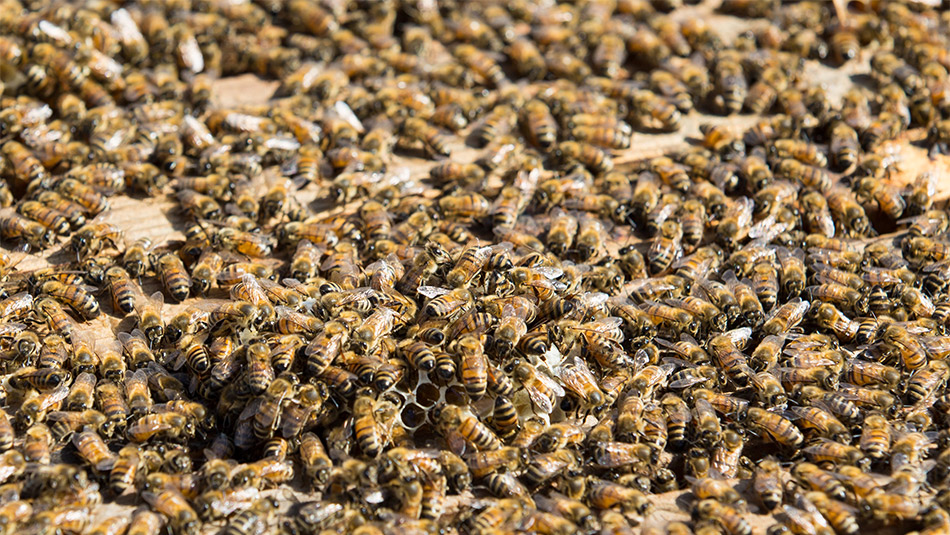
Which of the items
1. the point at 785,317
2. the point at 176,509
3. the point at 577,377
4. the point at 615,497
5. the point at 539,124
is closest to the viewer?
the point at 176,509

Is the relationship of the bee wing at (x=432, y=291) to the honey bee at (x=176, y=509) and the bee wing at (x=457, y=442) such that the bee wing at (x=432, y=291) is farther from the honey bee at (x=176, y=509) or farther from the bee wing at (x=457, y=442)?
the honey bee at (x=176, y=509)

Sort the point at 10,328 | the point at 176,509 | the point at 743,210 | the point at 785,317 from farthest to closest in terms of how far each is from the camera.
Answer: the point at 743,210 < the point at 785,317 < the point at 10,328 < the point at 176,509

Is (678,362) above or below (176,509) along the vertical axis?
below

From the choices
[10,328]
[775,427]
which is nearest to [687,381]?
[775,427]

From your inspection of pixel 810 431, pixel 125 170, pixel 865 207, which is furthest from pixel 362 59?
pixel 810 431

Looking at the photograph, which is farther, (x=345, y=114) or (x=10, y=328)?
(x=345, y=114)

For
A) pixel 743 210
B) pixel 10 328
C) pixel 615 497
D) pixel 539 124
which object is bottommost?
pixel 615 497

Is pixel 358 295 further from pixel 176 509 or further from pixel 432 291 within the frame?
pixel 176 509

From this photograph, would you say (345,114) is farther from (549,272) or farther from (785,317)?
(785,317)

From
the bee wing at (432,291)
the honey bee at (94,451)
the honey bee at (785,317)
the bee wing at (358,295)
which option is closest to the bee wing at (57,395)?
the honey bee at (94,451)
